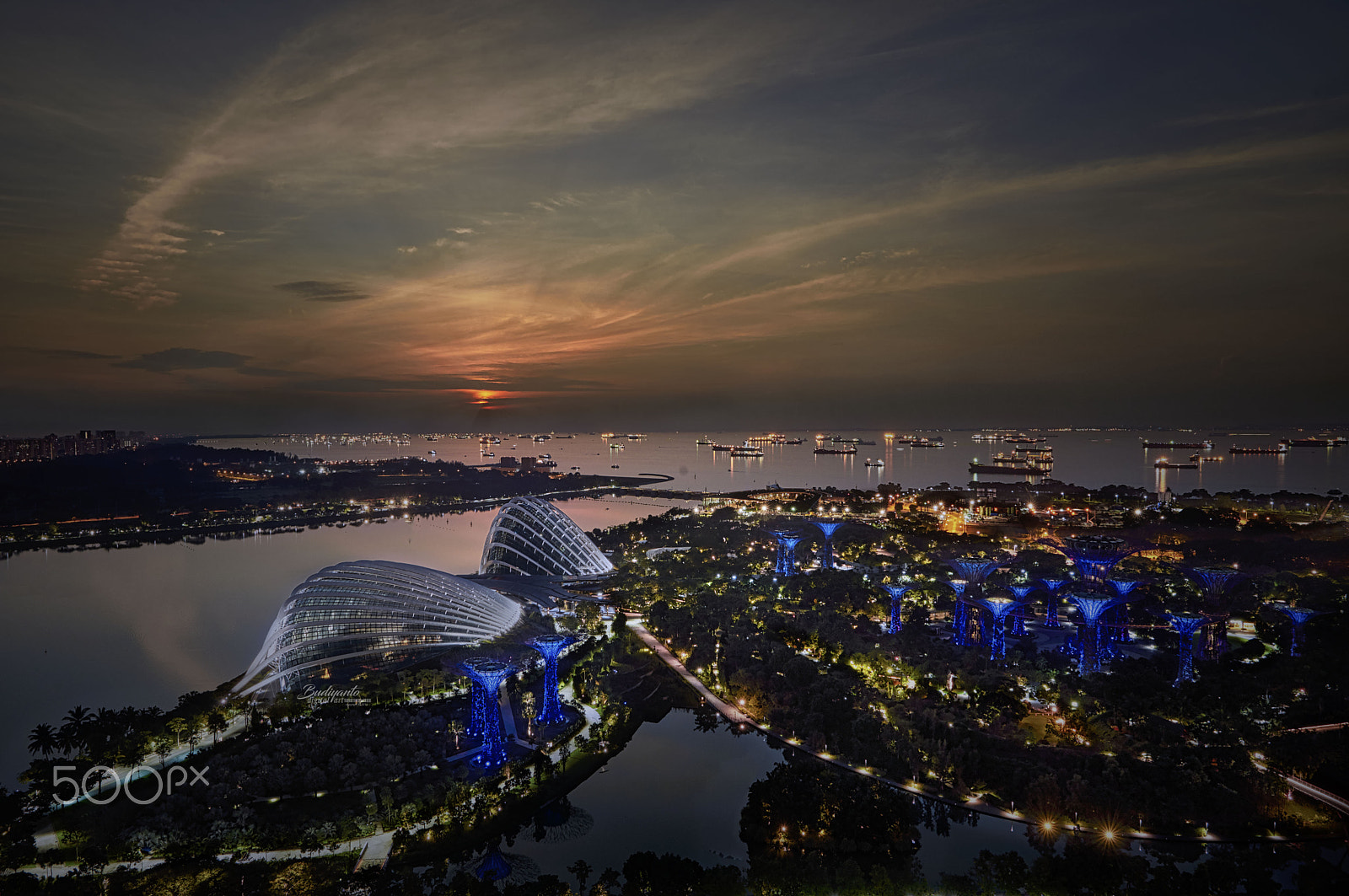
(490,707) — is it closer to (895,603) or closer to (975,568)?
(895,603)

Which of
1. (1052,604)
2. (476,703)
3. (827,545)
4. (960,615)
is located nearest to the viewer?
(476,703)

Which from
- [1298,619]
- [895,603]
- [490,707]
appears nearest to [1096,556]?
[1298,619]

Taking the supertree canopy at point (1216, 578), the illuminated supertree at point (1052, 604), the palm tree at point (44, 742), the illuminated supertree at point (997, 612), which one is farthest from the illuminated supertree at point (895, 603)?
the palm tree at point (44, 742)

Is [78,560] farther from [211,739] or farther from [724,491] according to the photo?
[724,491]

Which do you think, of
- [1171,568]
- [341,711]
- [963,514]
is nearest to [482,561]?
[341,711]
